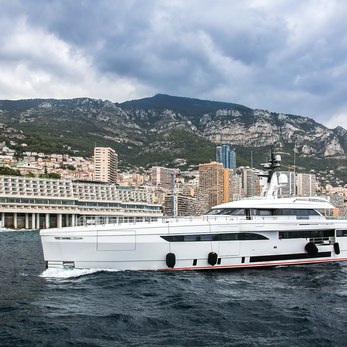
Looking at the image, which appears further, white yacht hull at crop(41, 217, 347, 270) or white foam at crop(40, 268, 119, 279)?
white yacht hull at crop(41, 217, 347, 270)

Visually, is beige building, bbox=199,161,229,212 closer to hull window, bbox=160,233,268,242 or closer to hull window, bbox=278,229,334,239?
hull window, bbox=278,229,334,239

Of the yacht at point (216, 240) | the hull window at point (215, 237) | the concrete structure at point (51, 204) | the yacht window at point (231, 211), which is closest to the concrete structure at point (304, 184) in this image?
the concrete structure at point (51, 204)

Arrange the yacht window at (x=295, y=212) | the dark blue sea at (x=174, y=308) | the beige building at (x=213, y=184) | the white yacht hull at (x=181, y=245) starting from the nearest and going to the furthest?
1. the dark blue sea at (x=174, y=308)
2. the white yacht hull at (x=181, y=245)
3. the yacht window at (x=295, y=212)
4. the beige building at (x=213, y=184)

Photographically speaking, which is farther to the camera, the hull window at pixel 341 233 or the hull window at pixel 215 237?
the hull window at pixel 341 233

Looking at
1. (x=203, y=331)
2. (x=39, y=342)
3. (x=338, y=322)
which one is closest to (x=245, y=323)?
(x=203, y=331)

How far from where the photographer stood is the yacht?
75.0ft

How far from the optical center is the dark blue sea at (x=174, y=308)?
44.7 ft

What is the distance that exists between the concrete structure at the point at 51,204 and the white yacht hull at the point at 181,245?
239 ft

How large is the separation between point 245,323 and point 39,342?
6.95 meters

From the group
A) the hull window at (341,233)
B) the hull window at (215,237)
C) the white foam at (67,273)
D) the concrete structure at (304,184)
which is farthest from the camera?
the concrete structure at (304,184)

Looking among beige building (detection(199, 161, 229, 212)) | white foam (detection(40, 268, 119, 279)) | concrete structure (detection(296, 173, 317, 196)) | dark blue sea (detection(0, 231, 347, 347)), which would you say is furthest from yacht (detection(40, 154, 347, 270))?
concrete structure (detection(296, 173, 317, 196))

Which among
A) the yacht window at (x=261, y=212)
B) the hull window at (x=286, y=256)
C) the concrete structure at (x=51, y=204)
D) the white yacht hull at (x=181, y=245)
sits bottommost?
the hull window at (x=286, y=256)

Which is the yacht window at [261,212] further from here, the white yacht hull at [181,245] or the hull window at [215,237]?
the hull window at [215,237]

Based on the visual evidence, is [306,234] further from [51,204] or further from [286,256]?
[51,204]
